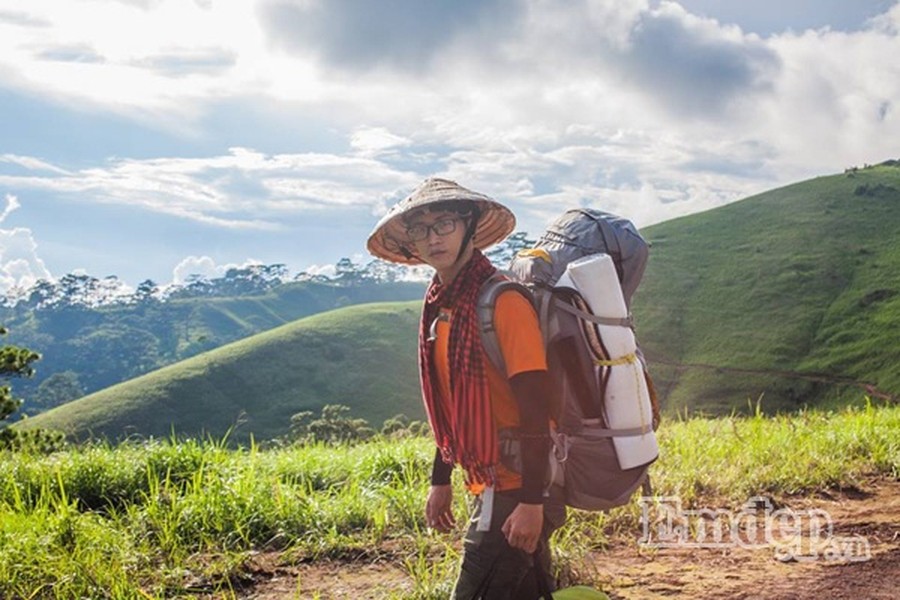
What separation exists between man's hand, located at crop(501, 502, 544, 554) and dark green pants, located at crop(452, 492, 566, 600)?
12 centimetres

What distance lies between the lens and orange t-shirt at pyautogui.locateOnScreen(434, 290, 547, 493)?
8.98ft

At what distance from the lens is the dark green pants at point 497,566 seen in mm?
2902

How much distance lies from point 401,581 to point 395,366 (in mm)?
94754

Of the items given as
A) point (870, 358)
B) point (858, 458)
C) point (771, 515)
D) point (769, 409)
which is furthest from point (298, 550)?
point (870, 358)

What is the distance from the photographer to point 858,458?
7.11 m

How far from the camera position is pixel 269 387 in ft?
305

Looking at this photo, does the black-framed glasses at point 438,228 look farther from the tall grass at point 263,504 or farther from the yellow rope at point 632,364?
the tall grass at point 263,504

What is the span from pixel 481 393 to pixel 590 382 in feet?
1.35

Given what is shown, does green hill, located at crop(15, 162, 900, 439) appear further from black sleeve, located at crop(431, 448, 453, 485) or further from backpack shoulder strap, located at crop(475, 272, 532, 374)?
backpack shoulder strap, located at crop(475, 272, 532, 374)

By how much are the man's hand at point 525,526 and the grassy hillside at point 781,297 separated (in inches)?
2700

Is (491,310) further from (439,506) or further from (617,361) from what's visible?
(439,506)

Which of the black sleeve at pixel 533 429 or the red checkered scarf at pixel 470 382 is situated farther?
the red checkered scarf at pixel 470 382

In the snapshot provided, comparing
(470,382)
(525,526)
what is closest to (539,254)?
(470,382)

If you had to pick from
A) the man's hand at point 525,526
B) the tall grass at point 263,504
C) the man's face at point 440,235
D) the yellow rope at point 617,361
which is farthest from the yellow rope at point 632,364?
the tall grass at point 263,504
